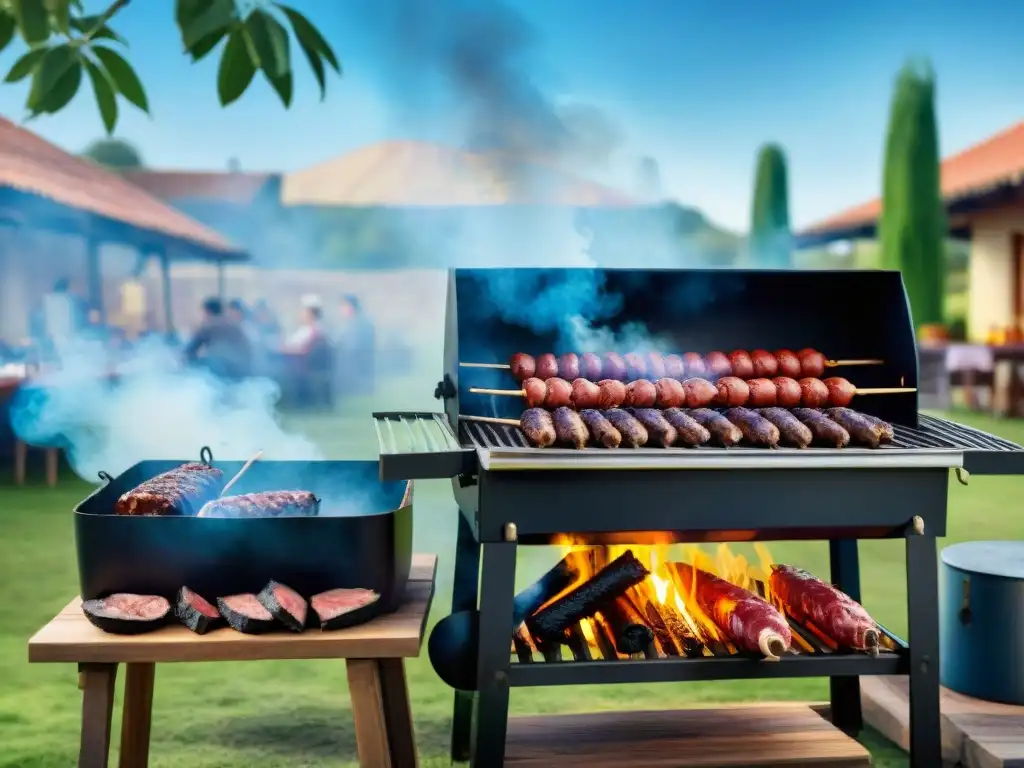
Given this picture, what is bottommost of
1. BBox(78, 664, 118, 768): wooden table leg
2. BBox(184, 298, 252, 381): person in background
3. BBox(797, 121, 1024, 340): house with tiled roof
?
BBox(78, 664, 118, 768): wooden table leg

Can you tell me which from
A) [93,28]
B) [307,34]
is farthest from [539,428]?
[93,28]

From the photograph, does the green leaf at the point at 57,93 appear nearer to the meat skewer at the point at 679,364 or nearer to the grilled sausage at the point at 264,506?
the grilled sausage at the point at 264,506

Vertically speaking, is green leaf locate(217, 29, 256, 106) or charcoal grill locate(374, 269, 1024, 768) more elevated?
green leaf locate(217, 29, 256, 106)

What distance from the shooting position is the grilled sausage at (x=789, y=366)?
3.32m

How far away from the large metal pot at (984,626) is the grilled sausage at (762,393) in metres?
0.84

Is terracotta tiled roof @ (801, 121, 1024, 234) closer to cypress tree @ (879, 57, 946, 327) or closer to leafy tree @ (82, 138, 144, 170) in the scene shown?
cypress tree @ (879, 57, 946, 327)

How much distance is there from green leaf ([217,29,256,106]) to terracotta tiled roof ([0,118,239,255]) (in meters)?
10.5

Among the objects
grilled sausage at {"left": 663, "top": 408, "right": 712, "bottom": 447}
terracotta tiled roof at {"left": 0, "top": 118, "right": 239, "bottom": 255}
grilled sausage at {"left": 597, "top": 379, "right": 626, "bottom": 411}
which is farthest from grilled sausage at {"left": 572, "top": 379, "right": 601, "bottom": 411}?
terracotta tiled roof at {"left": 0, "top": 118, "right": 239, "bottom": 255}

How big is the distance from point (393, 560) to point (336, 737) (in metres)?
1.22

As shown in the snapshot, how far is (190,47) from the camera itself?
6.26ft

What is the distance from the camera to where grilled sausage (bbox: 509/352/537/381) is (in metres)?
3.15

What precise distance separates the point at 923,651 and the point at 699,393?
96cm

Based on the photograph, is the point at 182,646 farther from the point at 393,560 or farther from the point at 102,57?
the point at 102,57

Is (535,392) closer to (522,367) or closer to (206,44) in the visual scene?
(522,367)
